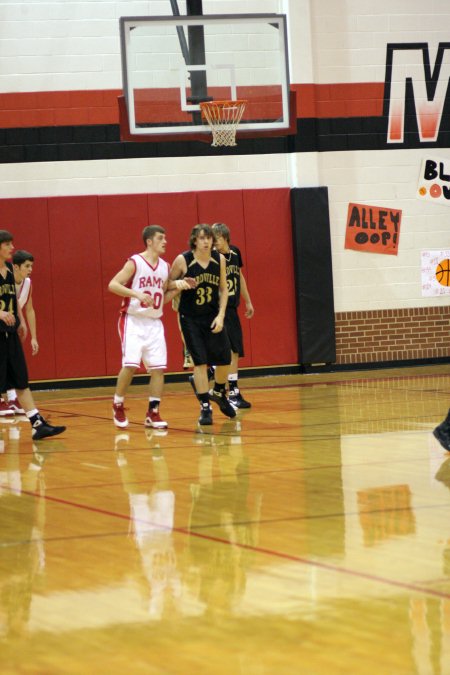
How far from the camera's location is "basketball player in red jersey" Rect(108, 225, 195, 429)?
968 cm

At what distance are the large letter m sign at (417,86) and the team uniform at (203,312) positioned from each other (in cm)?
661

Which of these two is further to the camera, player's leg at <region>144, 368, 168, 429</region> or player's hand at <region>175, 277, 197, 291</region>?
player's leg at <region>144, 368, 168, 429</region>

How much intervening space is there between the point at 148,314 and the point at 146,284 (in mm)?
260

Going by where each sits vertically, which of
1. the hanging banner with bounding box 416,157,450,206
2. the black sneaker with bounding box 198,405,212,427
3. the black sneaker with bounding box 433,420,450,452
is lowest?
the black sneaker with bounding box 198,405,212,427

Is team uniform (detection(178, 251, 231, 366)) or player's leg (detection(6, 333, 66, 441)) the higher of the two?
team uniform (detection(178, 251, 231, 366))

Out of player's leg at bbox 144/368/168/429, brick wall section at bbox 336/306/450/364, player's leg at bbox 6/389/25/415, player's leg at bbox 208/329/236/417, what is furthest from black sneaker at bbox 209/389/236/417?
brick wall section at bbox 336/306/450/364

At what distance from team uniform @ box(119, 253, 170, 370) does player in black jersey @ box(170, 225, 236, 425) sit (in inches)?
10.8

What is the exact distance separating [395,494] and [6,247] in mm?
4347

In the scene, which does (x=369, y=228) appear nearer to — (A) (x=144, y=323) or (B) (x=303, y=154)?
(B) (x=303, y=154)

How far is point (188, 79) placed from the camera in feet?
40.5

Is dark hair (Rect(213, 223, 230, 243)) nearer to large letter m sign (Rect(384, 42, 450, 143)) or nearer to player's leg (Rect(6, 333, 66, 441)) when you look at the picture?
player's leg (Rect(6, 333, 66, 441))

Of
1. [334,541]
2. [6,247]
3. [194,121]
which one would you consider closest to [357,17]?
[194,121]

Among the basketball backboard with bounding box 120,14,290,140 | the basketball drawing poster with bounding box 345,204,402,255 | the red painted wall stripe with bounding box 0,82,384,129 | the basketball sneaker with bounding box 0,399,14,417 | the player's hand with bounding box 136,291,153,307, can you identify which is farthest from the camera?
the basketball drawing poster with bounding box 345,204,402,255

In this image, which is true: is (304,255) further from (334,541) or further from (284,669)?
(284,669)
